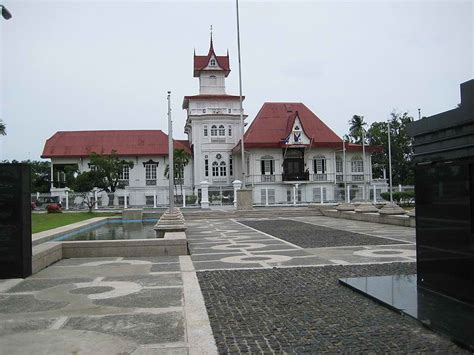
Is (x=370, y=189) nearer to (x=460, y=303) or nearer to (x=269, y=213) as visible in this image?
(x=269, y=213)

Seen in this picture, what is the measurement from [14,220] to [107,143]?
54.2 metres

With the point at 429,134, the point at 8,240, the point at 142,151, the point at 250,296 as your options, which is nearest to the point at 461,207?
the point at 429,134

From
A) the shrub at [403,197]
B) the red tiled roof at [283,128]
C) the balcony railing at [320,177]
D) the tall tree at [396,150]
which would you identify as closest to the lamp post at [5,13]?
the shrub at [403,197]

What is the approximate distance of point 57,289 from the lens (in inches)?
321

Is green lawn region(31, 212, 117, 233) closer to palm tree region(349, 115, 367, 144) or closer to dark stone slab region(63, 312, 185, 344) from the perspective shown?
dark stone slab region(63, 312, 185, 344)

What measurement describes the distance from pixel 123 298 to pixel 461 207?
16.1 feet

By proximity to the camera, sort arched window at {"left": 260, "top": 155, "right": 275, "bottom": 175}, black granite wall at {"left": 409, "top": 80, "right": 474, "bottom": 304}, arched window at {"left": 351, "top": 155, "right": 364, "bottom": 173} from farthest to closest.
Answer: arched window at {"left": 351, "top": 155, "right": 364, "bottom": 173}
arched window at {"left": 260, "top": 155, "right": 275, "bottom": 175}
black granite wall at {"left": 409, "top": 80, "right": 474, "bottom": 304}

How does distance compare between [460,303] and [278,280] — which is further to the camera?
[278,280]

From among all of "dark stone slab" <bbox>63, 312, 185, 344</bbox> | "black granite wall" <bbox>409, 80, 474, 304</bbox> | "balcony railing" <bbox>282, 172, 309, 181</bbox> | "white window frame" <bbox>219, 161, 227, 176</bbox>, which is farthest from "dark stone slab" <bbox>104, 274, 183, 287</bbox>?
"white window frame" <bbox>219, 161, 227, 176</bbox>

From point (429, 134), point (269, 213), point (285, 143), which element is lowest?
point (269, 213)

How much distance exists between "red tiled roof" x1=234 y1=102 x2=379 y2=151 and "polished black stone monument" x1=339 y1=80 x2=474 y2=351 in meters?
46.9

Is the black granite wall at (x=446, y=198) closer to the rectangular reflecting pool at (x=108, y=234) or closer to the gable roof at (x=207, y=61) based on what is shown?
the rectangular reflecting pool at (x=108, y=234)

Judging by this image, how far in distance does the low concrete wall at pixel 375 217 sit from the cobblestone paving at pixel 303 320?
1330cm

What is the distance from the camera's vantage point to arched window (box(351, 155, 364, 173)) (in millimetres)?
57406
